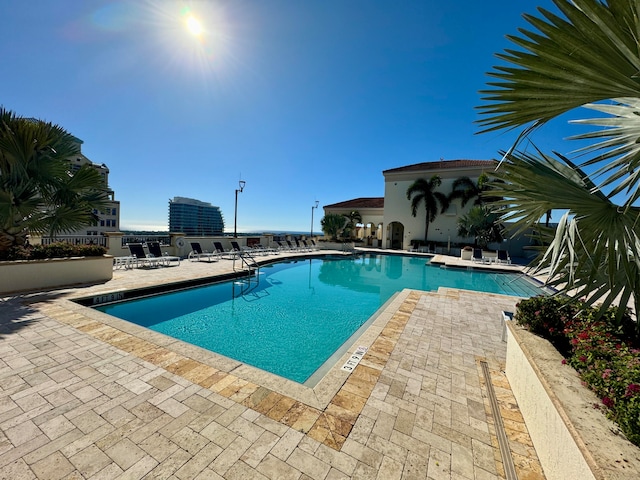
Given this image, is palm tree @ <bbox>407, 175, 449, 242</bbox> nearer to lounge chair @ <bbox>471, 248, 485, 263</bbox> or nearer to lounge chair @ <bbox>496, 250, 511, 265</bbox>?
lounge chair @ <bbox>471, 248, 485, 263</bbox>

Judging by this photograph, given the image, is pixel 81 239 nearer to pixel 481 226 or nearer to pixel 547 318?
pixel 547 318

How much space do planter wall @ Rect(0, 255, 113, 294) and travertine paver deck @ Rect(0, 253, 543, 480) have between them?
3.31 metres

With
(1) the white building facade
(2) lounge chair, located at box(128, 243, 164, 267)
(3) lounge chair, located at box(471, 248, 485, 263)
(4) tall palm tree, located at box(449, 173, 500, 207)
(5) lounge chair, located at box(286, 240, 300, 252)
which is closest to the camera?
(2) lounge chair, located at box(128, 243, 164, 267)

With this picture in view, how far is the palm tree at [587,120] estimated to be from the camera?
4.63 ft

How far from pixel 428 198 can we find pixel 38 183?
2344 centimetres

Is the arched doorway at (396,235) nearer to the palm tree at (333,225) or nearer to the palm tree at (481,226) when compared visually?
the palm tree at (333,225)

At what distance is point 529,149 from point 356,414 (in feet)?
10.3

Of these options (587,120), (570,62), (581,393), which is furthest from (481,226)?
(570,62)

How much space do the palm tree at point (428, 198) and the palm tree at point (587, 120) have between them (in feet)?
69.7

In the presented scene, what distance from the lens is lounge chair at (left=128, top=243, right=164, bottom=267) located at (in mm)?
10258

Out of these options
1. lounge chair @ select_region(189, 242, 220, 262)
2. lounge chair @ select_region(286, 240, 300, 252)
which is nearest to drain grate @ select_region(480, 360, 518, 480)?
lounge chair @ select_region(189, 242, 220, 262)

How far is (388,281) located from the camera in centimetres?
1128

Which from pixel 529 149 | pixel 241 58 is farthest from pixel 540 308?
pixel 241 58

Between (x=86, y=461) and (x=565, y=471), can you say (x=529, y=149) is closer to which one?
(x=565, y=471)
